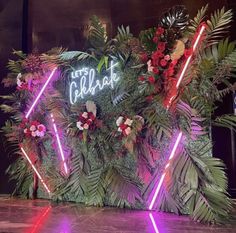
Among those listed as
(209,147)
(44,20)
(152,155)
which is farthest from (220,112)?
(44,20)

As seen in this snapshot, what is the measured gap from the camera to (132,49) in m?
3.98

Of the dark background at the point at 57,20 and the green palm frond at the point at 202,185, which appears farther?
the dark background at the point at 57,20

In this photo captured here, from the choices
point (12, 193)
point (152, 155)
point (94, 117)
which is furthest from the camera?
point (12, 193)

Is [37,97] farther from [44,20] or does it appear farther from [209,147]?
[209,147]

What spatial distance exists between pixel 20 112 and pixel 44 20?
1.61 metres

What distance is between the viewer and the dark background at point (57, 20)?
16.3ft

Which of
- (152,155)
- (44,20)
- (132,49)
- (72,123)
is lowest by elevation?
(152,155)

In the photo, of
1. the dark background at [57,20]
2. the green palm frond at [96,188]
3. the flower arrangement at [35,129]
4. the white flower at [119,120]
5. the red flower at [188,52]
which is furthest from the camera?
the dark background at [57,20]

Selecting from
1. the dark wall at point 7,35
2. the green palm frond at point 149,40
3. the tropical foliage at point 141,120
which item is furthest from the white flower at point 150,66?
the dark wall at point 7,35

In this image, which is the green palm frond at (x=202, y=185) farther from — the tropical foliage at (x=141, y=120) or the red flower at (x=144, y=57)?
the red flower at (x=144, y=57)

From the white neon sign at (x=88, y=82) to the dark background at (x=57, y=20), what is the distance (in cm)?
93

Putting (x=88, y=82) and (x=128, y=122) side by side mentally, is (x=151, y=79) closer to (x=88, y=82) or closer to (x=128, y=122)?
(x=128, y=122)

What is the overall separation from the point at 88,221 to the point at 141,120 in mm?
1165

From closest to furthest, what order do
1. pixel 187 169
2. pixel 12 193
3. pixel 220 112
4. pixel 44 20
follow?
pixel 187 169, pixel 220 112, pixel 12 193, pixel 44 20
